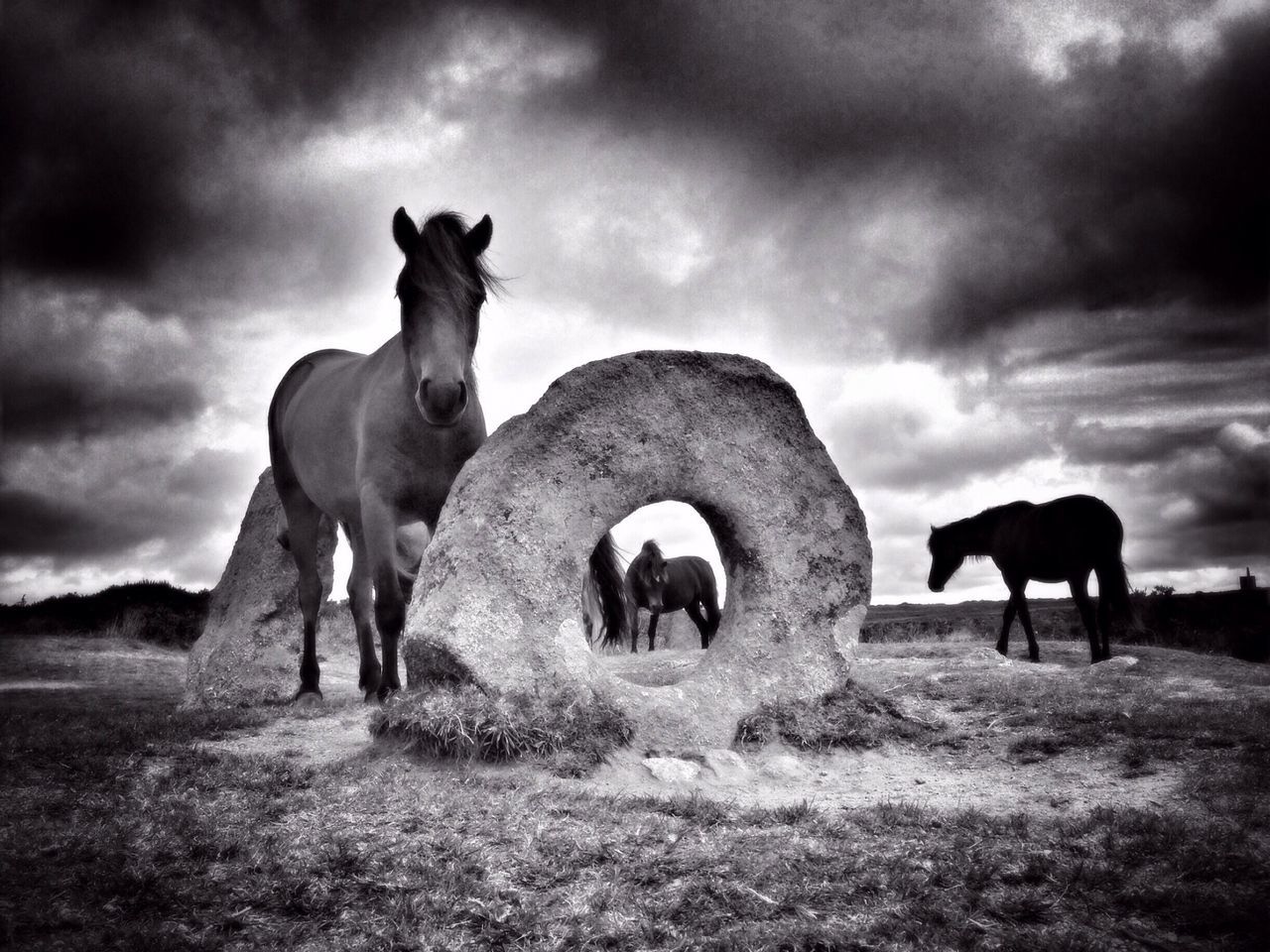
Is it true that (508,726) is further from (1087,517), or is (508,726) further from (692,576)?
(692,576)

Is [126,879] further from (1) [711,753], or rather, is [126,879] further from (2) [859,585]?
(2) [859,585]

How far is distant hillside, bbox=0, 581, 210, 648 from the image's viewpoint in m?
17.9

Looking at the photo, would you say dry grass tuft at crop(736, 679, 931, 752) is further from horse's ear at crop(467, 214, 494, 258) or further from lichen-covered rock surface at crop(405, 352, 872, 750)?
horse's ear at crop(467, 214, 494, 258)

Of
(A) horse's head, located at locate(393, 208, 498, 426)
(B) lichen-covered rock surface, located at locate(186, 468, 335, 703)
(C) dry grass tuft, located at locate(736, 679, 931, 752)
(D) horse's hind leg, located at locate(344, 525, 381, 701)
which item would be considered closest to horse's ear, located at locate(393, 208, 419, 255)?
(A) horse's head, located at locate(393, 208, 498, 426)

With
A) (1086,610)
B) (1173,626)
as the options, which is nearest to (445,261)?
(1086,610)

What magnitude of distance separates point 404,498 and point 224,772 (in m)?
2.33

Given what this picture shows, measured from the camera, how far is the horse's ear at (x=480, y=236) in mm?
6430

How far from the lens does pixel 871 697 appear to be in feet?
20.7

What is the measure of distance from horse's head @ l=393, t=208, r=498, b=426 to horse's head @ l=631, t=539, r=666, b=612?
916cm

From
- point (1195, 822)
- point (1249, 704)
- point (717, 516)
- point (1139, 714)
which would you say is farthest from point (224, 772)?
point (1249, 704)

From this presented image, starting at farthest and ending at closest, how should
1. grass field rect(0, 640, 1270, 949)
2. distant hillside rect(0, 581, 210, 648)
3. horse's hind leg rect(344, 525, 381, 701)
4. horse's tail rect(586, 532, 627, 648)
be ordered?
1. distant hillside rect(0, 581, 210, 648)
2. horse's hind leg rect(344, 525, 381, 701)
3. horse's tail rect(586, 532, 627, 648)
4. grass field rect(0, 640, 1270, 949)

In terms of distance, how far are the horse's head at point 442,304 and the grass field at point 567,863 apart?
2.20m

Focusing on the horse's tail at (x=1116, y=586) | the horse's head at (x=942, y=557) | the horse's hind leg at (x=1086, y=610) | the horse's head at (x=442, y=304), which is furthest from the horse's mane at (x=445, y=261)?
the horse's head at (x=942, y=557)

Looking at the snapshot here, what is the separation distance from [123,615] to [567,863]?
1951 cm
